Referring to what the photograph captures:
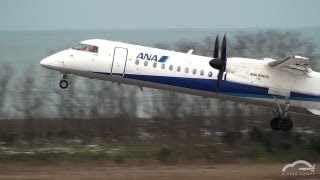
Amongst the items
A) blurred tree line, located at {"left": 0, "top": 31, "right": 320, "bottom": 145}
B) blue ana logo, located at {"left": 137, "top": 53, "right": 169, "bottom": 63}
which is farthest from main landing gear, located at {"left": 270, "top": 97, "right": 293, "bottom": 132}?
blurred tree line, located at {"left": 0, "top": 31, "right": 320, "bottom": 145}

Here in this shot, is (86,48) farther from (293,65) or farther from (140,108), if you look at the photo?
(140,108)

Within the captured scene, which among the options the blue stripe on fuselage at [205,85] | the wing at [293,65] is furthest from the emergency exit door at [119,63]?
the wing at [293,65]

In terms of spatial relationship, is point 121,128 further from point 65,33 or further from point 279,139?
point 65,33

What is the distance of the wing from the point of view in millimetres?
24344

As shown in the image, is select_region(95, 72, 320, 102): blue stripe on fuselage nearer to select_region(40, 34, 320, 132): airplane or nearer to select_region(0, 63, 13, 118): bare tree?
select_region(40, 34, 320, 132): airplane

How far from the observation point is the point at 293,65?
2512cm

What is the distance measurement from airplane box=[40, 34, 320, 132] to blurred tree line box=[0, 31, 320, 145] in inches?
307

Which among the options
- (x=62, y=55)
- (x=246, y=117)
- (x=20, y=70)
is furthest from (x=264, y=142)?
(x=20, y=70)

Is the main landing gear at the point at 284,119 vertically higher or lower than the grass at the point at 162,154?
higher

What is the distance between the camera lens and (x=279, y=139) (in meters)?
29.3

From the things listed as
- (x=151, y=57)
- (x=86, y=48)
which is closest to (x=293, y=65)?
(x=151, y=57)

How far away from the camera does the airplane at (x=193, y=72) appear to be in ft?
83.4

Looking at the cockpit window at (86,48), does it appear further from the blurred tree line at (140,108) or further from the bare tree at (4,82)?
the bare tree at (4,82)

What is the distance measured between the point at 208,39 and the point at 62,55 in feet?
60.9
